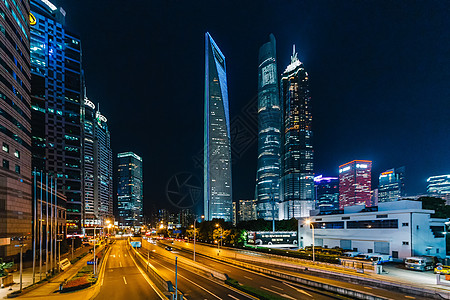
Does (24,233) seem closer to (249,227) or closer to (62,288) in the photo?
(62,288)

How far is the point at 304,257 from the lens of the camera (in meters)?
43.6

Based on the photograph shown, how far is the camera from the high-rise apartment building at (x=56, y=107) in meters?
114

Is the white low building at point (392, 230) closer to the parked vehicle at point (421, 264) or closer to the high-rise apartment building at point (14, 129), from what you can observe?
the parked vehicle at point (421, 264)

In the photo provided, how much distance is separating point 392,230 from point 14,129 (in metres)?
67.6

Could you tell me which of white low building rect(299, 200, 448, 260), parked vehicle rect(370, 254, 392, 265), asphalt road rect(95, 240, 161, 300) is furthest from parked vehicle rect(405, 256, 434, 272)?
asphalt road rect(95, 240, 161, 300)

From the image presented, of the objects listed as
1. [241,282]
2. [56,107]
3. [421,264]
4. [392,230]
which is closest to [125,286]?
[241,282]

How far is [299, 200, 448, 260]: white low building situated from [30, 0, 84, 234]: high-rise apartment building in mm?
104231

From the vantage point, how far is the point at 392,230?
47.1 meters

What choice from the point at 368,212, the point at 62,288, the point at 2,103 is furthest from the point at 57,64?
the point at 368,212

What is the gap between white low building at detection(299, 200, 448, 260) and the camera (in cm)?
4438

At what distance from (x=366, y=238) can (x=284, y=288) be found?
28.8 m

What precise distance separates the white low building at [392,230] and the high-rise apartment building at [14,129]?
5967 centimetres

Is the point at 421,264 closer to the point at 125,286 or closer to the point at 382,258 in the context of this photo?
the point at 382,258

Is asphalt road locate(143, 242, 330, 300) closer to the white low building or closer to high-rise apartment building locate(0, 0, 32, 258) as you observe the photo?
the white low building
